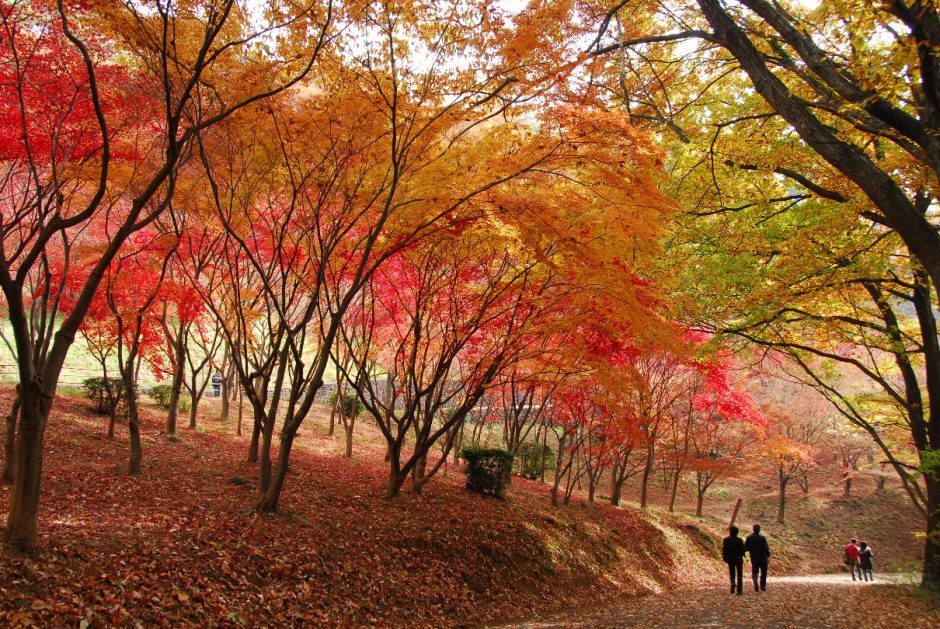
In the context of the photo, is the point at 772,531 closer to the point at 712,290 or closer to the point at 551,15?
the point at 712,290

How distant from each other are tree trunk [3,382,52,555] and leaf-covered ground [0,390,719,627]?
21 cm

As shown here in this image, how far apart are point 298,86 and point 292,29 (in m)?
1.60

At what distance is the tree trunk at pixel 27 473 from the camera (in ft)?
15.4

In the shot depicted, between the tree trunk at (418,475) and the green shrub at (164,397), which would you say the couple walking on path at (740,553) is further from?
the green shrub at (164,397)

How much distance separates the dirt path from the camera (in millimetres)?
7852

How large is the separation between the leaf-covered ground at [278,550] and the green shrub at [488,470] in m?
0.40

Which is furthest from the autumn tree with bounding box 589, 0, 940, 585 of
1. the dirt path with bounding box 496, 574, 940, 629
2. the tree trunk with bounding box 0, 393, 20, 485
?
the tree trunk with bounding box 0, 393, 20, 485

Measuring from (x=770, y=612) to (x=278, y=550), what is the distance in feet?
23.5

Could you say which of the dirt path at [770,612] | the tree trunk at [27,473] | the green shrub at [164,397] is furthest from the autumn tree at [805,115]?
the green shrub at [164,397]

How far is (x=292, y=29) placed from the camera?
6.05m

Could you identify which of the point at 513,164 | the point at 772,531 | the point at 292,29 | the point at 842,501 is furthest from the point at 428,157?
the point at 842,501

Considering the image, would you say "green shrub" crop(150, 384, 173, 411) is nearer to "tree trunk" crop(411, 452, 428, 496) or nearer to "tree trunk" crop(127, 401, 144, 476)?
"tree trunk" crop(127, 401, 144, 476)

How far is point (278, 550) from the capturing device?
6.98 meters

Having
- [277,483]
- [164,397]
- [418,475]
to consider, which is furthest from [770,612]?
[164,397]
